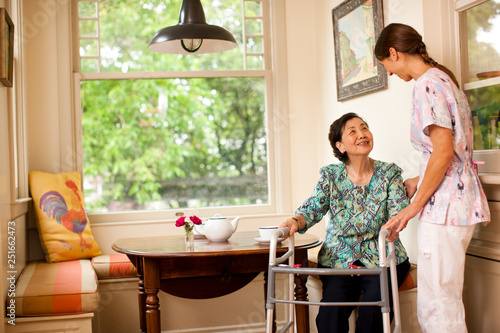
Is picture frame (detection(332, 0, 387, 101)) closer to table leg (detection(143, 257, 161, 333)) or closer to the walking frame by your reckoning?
the walking frame

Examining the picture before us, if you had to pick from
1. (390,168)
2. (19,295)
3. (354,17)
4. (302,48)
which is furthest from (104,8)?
(390,168)

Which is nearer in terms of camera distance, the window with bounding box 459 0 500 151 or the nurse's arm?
the nurse's arm

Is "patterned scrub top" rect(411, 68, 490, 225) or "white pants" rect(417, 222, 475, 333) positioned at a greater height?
"patterned scrub top" rect(411, 68, 490, 225)

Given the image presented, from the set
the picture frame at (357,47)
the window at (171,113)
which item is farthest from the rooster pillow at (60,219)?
the picture frame at (357,47)

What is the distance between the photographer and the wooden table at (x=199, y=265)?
252 cm

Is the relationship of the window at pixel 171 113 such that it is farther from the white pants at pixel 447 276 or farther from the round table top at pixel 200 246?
the white pants at pixel 447 276

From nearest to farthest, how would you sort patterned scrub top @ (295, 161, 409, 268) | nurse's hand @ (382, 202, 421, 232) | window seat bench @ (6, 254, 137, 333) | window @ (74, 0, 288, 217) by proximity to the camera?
1. nurse's hand @ (382, 202, 421, 232)
2. patterned scrub top @ (295, 161, 409, 268)
3. window seat bench @ (6, 254, 137, 333)
4. window @ (74, 0, 288, 217)

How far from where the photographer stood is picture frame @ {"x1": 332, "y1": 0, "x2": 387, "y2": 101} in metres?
3.29

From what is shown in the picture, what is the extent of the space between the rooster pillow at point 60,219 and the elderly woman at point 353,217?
167 centimetres

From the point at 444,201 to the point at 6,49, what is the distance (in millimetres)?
2236

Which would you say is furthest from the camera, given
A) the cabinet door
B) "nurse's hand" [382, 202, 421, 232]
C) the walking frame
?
the cabinet door

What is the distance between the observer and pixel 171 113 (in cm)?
417

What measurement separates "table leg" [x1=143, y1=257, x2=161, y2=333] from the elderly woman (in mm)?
606

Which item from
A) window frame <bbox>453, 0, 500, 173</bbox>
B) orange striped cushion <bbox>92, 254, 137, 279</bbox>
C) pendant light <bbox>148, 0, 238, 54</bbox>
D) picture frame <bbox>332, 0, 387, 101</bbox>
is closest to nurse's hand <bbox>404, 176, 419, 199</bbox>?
window frame <bbox>453, 0, 500, 173</bbox>
